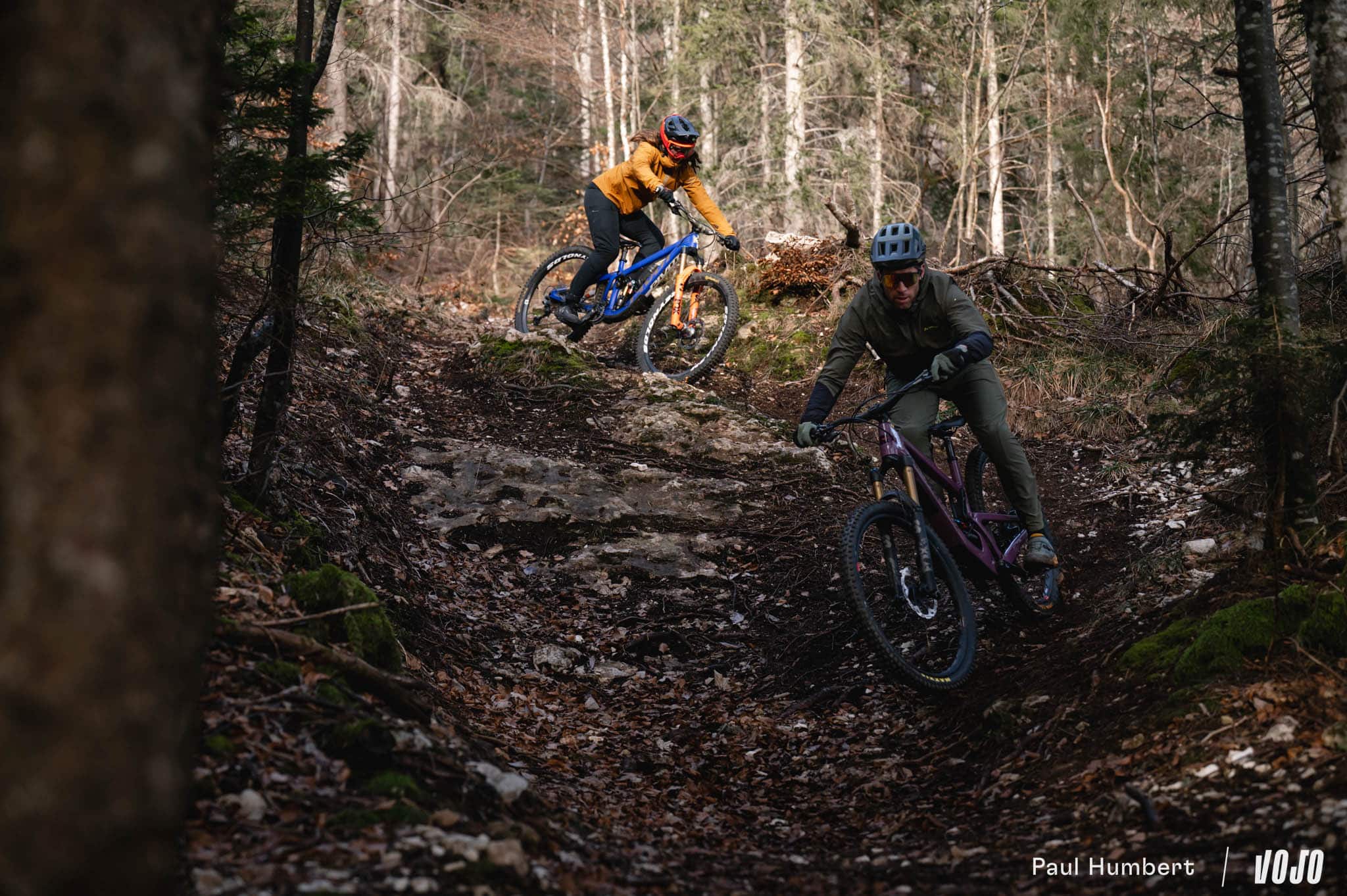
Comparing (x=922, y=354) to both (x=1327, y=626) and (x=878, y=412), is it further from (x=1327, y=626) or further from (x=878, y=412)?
(x=1327, y=626)

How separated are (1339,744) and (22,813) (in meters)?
3.66

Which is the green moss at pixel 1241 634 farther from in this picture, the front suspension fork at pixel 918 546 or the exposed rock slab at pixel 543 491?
the exposed rock slab at pixel 543 491

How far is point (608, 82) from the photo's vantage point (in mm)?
21688

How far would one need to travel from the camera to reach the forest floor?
9.76 feet

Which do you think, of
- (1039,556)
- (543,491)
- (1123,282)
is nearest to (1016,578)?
(1039,556)

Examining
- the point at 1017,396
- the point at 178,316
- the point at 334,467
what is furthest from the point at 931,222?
the point at 178,316

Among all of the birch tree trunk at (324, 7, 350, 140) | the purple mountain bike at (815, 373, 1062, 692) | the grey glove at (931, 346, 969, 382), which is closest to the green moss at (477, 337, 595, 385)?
the purple mountain bike at (815, 373, 1062, 692)

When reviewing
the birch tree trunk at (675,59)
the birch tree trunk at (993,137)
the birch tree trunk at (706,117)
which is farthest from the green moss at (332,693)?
the birch tree trunk at (706,117)

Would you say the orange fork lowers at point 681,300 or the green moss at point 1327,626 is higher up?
the orange fork lowers at point 681,300

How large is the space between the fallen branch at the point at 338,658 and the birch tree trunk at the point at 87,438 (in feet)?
6.07

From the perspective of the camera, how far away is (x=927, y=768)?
14.7 feet

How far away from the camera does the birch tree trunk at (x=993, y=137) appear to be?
19094 mm

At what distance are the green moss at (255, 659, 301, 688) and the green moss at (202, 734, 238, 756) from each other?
0.38 m

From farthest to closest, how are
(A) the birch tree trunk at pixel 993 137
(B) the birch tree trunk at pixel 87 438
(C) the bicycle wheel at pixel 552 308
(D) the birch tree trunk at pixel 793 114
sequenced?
1. (A) the birch tree trunk at pixel 993 137
2. (D) the birch tree trunk at pixel 793 114
3. (C) the bicycle wheel at pixel 552 308
4. (B) the birch tree trunk at pixel 87 438
